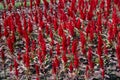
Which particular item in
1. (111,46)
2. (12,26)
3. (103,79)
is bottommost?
(103,79)

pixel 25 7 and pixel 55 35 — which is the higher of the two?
pixel 25 7

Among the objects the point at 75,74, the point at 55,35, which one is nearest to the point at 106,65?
the point at 75,74

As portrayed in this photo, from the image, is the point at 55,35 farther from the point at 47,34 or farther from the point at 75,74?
the point at 75,74

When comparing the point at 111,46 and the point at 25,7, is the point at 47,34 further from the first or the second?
the point at 25,7

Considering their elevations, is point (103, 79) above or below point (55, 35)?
A: below

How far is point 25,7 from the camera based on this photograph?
9703 mm

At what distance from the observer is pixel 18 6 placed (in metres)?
10.2

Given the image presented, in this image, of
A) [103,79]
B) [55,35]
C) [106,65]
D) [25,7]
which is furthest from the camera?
[25,7]

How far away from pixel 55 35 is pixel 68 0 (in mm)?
2601

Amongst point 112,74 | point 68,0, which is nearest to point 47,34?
point 112,74

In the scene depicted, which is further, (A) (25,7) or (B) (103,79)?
(A) (25,7)

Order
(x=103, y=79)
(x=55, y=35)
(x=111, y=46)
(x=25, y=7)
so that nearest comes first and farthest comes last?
1. (x=103, y=79)
2. (x=111, y=46)
3. (x=55, y=35)
4. (x=25, y=7)

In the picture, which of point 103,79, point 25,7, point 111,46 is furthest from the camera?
point 25,7

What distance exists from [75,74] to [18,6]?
4.62m
